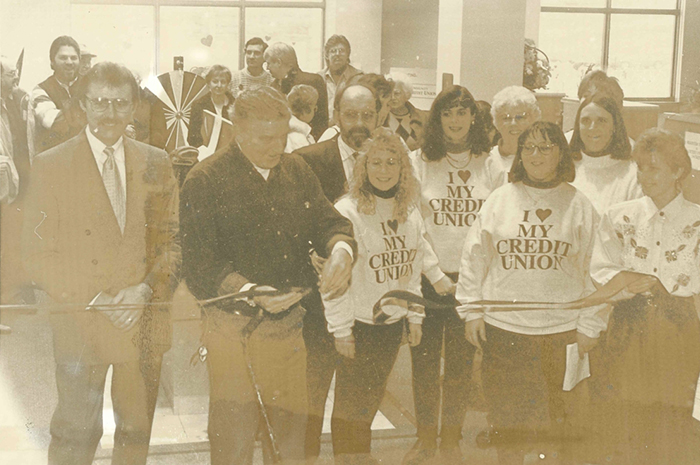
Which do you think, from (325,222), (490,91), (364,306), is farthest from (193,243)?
(490,91)

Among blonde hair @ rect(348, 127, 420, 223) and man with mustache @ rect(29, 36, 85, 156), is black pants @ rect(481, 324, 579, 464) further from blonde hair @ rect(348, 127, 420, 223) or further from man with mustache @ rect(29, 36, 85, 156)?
man with mustache @ rect(29, 36, 85, 156)

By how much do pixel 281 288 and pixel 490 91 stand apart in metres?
1.08

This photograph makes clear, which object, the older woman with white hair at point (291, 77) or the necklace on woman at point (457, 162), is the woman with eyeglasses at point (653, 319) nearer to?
the necklace on woman at point (457, 162)

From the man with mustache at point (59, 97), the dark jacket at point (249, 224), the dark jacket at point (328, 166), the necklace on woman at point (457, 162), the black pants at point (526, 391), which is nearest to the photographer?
the man with mustache at point (59, 97)

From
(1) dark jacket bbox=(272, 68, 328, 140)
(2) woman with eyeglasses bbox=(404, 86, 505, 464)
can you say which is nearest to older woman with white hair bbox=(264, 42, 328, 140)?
(1) dark jacket bbox=(272, 68, 328, 140)

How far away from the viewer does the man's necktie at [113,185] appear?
2877 millimetres

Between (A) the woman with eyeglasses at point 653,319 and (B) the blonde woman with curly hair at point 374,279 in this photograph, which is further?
(A) the woman with eyeglasses at point 653,319

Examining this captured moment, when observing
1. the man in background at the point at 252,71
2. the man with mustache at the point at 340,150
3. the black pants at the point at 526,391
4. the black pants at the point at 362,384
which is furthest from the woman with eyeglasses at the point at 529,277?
the man in background at the point at 252,71

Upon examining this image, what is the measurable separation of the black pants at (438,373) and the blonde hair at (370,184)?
0.33 m

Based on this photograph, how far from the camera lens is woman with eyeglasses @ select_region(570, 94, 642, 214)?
10.6 feet

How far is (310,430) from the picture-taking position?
316 centimetres

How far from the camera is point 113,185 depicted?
2.89 meters

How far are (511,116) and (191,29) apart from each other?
4.05 ft

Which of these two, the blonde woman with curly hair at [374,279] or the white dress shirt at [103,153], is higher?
the white dress shirt at [103,153]
